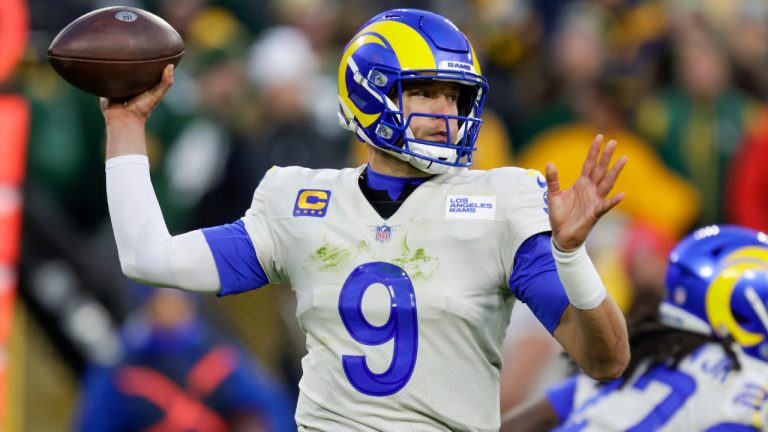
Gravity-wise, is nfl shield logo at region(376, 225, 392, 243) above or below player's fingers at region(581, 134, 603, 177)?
below

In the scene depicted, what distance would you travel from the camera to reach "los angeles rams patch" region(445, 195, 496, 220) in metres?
4.02

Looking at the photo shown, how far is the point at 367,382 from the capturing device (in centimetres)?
400

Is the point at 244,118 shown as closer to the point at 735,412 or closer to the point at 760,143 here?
the point at 760,143

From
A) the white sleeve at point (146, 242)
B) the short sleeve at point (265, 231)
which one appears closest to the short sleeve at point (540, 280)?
the short sleeve at point (265, 231)

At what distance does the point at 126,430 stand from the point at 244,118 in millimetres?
2280

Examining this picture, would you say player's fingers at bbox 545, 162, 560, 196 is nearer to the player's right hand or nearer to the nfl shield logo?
the nfl shield logo

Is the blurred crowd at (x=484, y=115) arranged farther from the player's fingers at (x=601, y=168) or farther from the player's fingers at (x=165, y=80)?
the player's fingers at (x=601, y=168)

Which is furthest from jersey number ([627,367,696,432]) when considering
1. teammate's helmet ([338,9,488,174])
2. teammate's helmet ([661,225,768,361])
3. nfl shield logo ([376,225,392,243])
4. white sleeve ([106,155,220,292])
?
white sleeve ([106,155,220,292])

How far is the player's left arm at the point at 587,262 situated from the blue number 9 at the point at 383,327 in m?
0.42

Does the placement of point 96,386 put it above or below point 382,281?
below

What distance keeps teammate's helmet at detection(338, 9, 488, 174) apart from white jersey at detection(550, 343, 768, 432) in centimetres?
111

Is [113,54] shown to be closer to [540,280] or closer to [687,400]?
[540,280]

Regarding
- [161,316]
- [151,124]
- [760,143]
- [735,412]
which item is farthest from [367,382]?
[760,143]

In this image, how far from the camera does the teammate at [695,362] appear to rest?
15.5 feet
